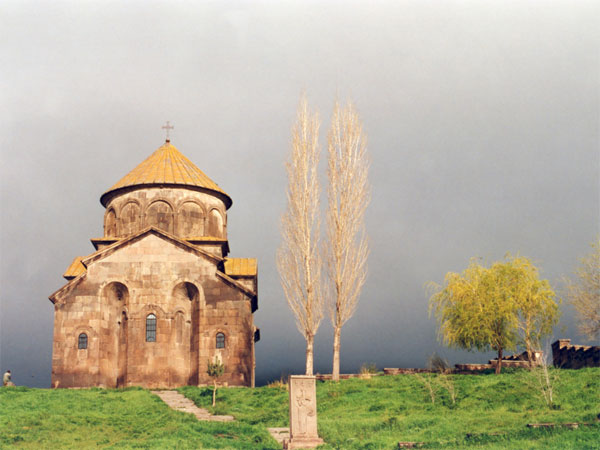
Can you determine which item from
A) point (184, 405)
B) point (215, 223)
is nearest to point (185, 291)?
point (215, 223)

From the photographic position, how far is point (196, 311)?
1061 inches

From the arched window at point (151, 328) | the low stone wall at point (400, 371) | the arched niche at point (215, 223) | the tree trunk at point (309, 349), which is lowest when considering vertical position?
the low stone wall at point (400, 371)

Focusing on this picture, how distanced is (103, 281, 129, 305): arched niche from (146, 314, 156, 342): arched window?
50.0 inches

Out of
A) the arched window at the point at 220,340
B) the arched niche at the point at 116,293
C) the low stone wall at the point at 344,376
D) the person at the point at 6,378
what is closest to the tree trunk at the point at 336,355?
the low stone wall at the point at 344,376

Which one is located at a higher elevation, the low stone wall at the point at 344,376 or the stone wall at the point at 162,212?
the stone wall at the point at 162,212

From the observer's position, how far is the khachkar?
43.8ft

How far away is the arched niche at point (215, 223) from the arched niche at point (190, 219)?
48cm

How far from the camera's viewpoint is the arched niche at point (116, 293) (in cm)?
2703

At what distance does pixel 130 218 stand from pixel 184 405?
12085 millimetres

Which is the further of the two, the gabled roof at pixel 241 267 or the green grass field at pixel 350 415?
the gabled roof at pixel 241 267

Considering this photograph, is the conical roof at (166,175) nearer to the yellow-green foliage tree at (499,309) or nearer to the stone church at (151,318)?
the stone church at (151,318)

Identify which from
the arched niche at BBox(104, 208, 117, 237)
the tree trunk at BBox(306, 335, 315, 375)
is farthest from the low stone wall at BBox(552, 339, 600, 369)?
the arched niche at BBox(104, 208, 117, 237)

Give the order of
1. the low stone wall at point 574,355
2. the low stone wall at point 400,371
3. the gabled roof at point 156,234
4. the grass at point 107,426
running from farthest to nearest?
the gabled roof at point 156,234 < the low stone wall at point 400,371 < the low stone wall at point 574,355 < the grass at point 107,426

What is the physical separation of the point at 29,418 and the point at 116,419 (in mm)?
2218
